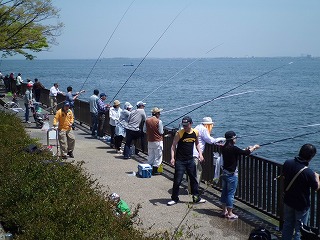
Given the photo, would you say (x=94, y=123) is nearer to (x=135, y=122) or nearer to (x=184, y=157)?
(x=135, y=122)

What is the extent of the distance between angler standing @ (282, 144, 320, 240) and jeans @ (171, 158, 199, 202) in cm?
254

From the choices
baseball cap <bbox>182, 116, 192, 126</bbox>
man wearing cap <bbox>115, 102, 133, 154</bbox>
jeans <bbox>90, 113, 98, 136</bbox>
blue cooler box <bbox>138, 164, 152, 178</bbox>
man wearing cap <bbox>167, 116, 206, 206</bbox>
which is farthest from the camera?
jeans <bbox>90, 113, 98, 136</bbox>

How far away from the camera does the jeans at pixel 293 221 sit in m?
6.27

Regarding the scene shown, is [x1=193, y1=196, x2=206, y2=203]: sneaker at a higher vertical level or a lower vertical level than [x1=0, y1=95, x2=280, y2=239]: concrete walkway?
higher

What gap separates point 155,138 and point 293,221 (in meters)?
5.11

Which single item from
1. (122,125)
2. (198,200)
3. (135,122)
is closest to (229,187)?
(198,200)

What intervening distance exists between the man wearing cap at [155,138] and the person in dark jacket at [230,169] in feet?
10.5

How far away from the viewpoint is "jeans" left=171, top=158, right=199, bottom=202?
8586mm

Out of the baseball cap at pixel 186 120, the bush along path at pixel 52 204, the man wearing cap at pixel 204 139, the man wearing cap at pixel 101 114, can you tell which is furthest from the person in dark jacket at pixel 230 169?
the man wearing cap at pixel 101 114

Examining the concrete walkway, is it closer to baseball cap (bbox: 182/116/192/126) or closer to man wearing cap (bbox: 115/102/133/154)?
man wearing cap (bbox: 115/102/133/154)

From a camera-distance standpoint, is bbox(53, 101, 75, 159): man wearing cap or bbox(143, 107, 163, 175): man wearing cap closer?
bbox(143, 107, 163, 175): man wearing cap

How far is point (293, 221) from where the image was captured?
636 centimetres

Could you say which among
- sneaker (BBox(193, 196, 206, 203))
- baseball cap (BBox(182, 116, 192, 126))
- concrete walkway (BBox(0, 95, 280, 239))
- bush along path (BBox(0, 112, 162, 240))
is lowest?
concrete walkway (BBox(0, 95, 280, 239))

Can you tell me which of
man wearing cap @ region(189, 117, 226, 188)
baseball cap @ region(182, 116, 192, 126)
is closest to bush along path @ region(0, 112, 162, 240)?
baseball cap @ region(182, 116, 192, 126)
